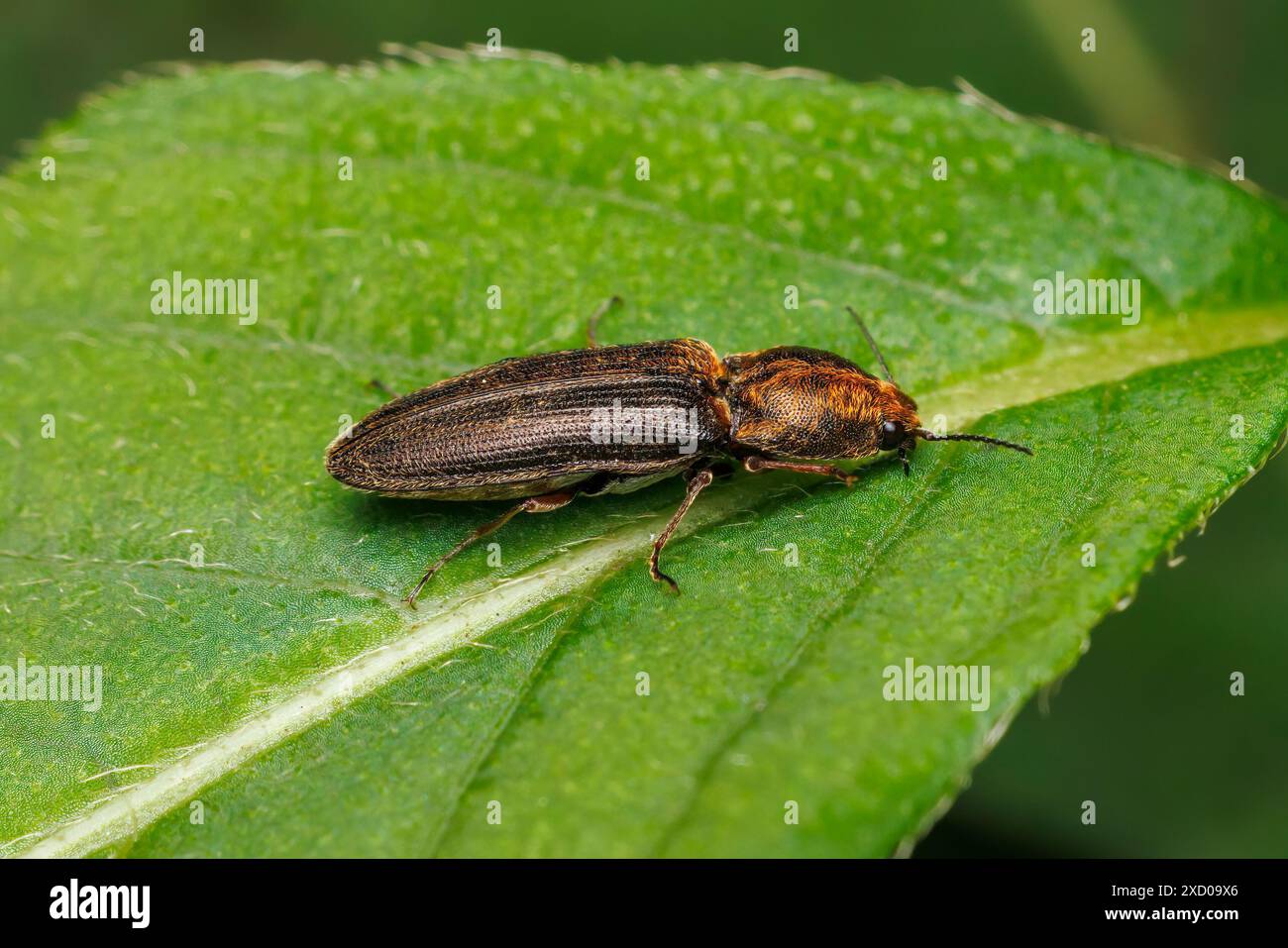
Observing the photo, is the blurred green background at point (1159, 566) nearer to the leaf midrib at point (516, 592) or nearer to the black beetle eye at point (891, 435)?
the leaf midrib at point (516, 592)

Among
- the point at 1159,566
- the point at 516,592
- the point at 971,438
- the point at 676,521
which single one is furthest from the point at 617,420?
the point at 1159,566

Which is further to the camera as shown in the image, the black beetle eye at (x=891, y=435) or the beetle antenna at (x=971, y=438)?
the black beetle eye at (x=891, y=435)

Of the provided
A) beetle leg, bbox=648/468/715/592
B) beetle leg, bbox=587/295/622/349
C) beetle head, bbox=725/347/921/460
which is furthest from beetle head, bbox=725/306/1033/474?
beetle leg, bbox=587/295/622/349

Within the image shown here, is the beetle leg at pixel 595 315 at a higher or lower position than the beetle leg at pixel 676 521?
higher

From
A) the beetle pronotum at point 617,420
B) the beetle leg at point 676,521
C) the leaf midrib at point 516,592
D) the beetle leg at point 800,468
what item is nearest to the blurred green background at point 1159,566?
the leaf midrib at point 516,592

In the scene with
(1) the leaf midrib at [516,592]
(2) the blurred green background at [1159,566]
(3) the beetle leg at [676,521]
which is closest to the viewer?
(1) the leaf midrib at [516,592]

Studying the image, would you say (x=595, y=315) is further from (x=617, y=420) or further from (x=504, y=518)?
(x=504, y=518)

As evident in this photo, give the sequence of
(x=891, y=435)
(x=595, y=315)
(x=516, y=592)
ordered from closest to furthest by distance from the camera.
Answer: (x=516, y=592) < (x=891, y=435) < (x=595, y=315)
